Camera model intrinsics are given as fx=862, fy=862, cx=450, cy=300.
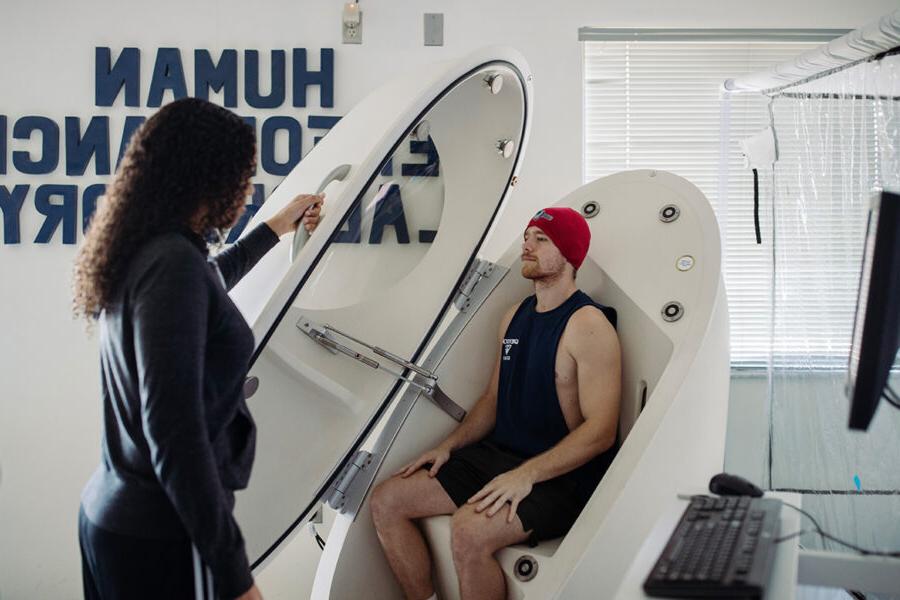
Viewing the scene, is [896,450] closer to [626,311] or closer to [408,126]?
[626,311]

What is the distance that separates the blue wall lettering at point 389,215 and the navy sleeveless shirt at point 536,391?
0.49 meters

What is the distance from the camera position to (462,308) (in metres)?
2.59

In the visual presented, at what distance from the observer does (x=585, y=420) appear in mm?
2309

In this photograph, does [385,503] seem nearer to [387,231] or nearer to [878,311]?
[387,231]

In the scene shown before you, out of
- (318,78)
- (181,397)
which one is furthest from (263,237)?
(318,78)

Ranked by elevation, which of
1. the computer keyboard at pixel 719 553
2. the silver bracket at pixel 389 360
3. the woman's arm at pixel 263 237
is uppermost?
the woman's arm at pixel 263 237

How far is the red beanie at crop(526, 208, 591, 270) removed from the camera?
2.48m

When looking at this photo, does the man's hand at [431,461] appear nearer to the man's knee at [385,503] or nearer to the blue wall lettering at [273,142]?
the man's knee at [385,503]

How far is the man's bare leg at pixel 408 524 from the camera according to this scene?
2.31 meters

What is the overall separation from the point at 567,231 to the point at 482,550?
0.93 metres

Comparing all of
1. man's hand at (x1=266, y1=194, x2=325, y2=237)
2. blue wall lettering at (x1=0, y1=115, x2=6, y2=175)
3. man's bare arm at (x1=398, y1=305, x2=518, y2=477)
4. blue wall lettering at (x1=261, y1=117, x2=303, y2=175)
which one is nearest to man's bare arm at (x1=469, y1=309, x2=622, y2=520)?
man's bare arm at (x1=398, y1=305, x2=518, y2=477)

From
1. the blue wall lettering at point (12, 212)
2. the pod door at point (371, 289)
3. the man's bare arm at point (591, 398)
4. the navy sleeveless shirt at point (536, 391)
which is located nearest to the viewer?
the pod door at point (371, 289)

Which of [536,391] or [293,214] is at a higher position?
[293,214]

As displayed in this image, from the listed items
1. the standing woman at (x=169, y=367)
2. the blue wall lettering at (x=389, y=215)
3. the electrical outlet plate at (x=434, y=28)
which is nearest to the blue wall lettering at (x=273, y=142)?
the electrical outlet plate at (x=434, y=28)
